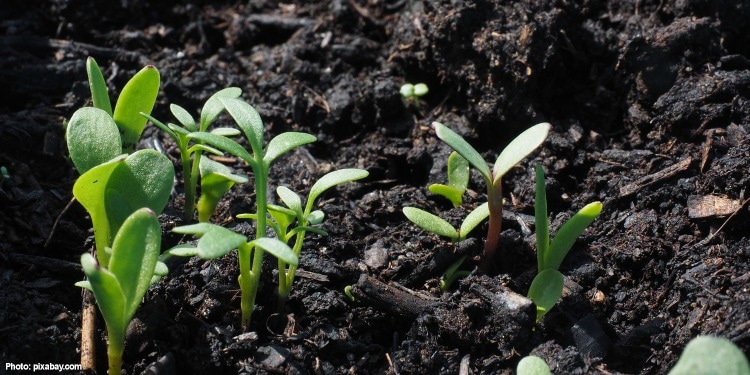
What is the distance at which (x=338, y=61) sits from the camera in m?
2.85

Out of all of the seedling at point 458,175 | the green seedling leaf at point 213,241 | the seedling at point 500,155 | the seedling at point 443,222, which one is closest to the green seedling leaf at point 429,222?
the seedling at point 443,222

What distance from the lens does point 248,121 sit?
174 centimetres

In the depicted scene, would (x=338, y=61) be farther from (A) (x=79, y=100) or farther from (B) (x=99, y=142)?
(B) (x=99, y=142)

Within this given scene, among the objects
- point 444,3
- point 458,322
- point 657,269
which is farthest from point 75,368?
point 444,3

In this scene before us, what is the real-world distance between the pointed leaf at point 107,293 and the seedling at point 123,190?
214mm

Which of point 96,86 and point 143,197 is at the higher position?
point 96,86

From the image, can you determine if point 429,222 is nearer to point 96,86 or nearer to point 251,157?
point 251,157

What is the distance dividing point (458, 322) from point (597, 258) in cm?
48

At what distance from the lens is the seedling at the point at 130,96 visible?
1919 mm

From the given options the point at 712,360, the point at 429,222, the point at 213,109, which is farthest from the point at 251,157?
the point at 712,360

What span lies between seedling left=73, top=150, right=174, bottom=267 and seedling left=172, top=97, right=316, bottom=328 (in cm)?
15

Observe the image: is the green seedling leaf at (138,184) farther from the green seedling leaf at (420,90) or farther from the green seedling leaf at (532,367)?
the green seedling leaf at (420,90)

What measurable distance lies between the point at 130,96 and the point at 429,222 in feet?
2.81

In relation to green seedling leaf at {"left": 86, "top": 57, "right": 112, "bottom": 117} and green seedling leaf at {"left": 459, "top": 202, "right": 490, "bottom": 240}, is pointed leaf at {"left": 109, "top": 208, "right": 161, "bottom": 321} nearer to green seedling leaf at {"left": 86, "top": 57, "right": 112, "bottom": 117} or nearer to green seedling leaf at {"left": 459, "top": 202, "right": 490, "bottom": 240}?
green seedling leaf at {"left": 86, "top": 57, "right": 112, "bottom": 117}
